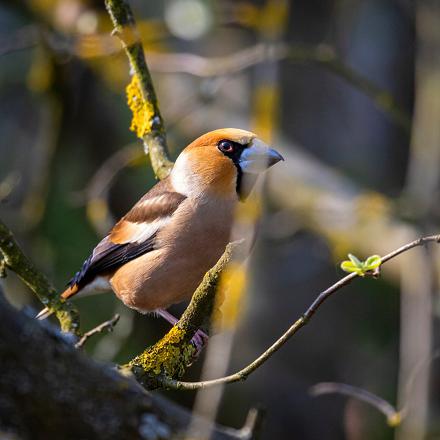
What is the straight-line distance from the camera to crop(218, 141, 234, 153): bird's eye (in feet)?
13.6

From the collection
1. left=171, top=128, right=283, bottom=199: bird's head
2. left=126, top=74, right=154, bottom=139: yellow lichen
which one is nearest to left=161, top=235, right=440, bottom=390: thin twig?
left=126, top=74, right=154, bottom=139: yellow lichen

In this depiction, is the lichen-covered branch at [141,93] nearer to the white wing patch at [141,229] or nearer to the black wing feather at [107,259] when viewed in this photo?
the white wing patch at [141,229]

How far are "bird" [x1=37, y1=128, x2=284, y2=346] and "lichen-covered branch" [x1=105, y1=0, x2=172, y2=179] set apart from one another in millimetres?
106

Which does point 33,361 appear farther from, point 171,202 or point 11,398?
point 171,202

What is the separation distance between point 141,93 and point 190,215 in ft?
2.32

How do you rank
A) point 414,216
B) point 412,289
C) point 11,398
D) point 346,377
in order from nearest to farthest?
point 11,398, point 412,289, point 414,216, point 346,377

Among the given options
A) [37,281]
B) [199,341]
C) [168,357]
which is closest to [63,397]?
[168,357]

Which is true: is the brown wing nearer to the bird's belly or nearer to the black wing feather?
the black wing feather

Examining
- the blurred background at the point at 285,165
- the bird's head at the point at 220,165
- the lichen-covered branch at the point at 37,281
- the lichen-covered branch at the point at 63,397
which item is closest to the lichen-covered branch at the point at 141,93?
the bird's head at the point at 220,165

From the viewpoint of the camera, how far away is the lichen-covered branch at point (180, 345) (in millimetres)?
2596

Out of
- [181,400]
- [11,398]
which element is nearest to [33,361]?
[11,398]

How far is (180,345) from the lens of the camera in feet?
9.20

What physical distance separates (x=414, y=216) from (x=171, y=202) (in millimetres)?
2337

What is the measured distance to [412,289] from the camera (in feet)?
18.0
